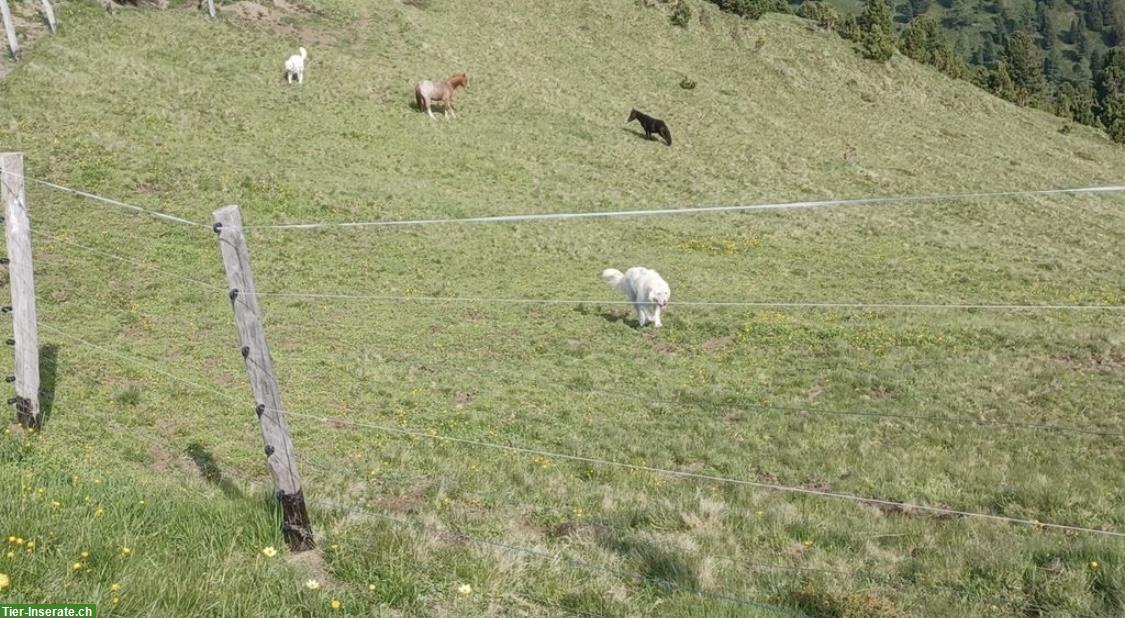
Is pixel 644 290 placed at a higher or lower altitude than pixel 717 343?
higher

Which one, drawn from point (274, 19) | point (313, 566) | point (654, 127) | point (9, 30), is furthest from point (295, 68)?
point (313, 566)

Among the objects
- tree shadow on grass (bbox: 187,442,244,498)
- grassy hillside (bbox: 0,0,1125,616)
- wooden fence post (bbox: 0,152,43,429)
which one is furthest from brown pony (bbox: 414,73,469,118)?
wooden fence post (bbox: 0,152,43,429)

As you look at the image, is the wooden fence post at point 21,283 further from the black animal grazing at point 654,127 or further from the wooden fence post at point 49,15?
the black animal grazing at point 654,127

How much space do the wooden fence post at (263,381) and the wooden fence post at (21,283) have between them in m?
3.78

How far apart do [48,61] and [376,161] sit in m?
10.8

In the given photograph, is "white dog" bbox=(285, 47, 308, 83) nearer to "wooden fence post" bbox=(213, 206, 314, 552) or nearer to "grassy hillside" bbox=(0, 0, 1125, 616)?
"grassy hillside" bbox=(0, 0, 1125, 616)

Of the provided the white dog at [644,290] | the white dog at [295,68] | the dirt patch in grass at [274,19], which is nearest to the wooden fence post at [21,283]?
the white dog at [644,290]

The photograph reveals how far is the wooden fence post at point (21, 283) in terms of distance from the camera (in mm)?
7469

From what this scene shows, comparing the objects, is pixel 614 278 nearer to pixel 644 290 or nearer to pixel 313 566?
pixel 644 290

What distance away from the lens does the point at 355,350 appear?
1384 cm

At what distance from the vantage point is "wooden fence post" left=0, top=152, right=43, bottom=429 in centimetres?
747

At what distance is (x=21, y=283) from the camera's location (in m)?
7.59

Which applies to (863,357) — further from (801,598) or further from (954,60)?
(954,60)

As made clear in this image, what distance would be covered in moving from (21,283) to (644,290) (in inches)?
451
